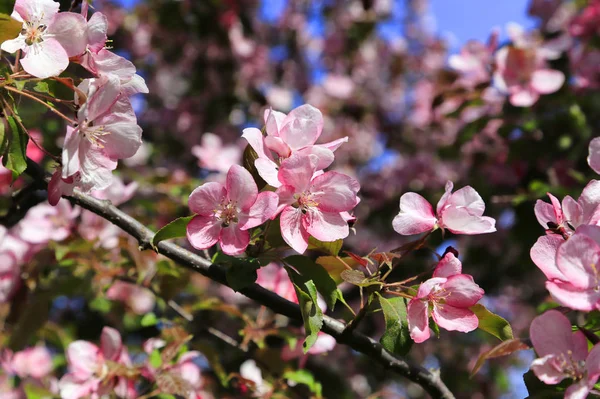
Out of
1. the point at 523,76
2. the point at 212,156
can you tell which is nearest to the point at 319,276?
the point at 212,156

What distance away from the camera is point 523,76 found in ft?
6.29

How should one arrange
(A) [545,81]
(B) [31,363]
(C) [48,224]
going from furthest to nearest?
(A) [545,81], (B) [31,363], (C) [48,224]

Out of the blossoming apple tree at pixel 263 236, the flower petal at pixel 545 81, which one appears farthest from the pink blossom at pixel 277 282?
the flower petal at pixel 545 81

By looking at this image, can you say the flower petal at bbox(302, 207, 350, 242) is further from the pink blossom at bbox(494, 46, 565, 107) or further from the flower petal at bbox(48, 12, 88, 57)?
the pink blossom at bbox(494, 46, 565, 107)

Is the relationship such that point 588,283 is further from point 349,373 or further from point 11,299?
point 349,373

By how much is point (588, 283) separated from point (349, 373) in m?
2.70

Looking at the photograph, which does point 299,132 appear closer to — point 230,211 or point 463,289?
point 230,211

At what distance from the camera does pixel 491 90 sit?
2.14 metres

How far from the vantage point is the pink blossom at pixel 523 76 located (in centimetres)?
189

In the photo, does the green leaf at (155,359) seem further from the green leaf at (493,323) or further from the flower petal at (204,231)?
the green leaf at (493,323)

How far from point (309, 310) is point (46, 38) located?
19.6 inches

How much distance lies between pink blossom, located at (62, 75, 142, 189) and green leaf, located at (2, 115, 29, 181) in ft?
0.28

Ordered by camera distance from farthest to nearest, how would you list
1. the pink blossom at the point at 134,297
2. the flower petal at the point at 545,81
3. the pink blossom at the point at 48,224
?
1. the pink blossom at the point at 134,297
2. the flower petal at the point at 545,81
3. the pink blossom at the point at 48,224

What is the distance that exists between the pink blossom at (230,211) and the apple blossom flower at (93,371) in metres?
0.54
